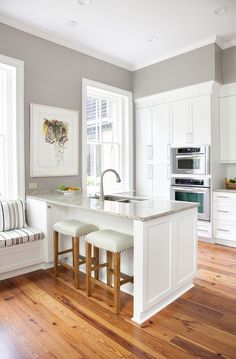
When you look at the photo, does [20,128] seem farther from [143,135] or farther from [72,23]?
[143,135]

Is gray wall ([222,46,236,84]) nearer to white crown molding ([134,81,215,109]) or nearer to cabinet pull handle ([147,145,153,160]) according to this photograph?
white crown molding ([134,81,215,109])

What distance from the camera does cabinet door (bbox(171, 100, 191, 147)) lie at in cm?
459

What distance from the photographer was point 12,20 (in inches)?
139

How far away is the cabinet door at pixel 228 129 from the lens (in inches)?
173

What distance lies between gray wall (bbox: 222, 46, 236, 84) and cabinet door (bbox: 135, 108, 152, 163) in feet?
4.77

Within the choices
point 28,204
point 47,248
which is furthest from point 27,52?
point 47,248

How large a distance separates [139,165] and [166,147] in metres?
0.74

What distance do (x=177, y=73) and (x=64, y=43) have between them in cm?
194

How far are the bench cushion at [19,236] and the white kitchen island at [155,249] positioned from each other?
0.54m

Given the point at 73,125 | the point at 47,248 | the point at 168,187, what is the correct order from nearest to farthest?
the point at 47,248 → the point at 73,125 → the point at 168,187

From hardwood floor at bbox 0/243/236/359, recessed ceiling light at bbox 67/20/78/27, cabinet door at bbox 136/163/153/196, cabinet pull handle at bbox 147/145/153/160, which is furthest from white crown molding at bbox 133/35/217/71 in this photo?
hardwood floor at bbox 0/243/236/359

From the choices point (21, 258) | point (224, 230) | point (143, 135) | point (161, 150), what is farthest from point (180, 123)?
point (21, 258)

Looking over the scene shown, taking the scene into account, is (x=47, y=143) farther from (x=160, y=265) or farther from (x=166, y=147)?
(x=160, y=265)

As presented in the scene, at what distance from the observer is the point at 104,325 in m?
2.17
